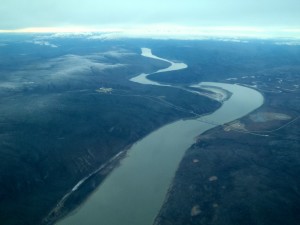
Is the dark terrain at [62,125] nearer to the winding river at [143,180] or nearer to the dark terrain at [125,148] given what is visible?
the dark terrain at [125,148]

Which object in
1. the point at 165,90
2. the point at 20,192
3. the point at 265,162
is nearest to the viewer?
the point at 20,192

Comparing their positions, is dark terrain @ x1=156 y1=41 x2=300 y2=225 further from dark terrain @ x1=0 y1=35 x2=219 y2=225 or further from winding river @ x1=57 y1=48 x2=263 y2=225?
dark terrain @ x1=0 y1=35 x2=219 y2=225

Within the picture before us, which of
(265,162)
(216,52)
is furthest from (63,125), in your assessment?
(216,52)

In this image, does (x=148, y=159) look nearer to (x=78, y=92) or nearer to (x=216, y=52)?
(x=78, y=92)

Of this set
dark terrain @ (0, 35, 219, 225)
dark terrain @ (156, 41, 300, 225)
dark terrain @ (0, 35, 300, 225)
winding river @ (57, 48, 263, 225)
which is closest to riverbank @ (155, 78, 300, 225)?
dark terrain @ (156, 41, 300, 225)

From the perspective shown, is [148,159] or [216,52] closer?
[148,159]

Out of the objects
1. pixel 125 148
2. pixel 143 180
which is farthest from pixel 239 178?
pixel 125 148

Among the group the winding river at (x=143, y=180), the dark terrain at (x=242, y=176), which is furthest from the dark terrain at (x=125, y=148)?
the winding river at (x=143, y=180)

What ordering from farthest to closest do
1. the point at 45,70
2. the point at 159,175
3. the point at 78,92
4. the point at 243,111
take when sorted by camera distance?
the point at 45,70, the point at 78,92, the point at 243,111, the point at 159,175
